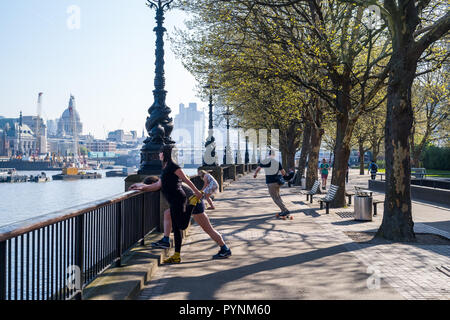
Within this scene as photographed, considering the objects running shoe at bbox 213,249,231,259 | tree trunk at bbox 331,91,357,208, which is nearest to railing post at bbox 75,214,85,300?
running shoe at bbox 213,249,231,259

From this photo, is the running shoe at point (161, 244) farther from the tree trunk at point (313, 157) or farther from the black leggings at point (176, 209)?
the tree trunk at point (313, 157)

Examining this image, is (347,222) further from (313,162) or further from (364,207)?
(313,162)

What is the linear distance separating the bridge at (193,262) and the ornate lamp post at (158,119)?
4.83ft

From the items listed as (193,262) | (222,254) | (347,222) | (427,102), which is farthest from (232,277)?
(427,102)

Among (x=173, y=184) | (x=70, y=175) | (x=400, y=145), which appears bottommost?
(x=70, y=175)

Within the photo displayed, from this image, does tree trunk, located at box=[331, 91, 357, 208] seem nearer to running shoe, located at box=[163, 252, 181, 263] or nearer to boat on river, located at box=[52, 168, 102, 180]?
running shoe, located at box=[163, 252, 181, 263]

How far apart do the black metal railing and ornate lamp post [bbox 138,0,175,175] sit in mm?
3317

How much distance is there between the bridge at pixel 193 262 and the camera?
416 cm

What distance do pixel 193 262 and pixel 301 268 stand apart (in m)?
1.86

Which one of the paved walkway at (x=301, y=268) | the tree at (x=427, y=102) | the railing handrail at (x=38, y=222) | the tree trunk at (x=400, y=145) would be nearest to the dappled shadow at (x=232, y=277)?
the paved walkway at (x=301, y=268)

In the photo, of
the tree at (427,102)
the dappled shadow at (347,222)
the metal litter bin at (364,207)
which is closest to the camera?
the dappled shadow at (347,222)

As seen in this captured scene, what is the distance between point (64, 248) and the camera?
4566mm
